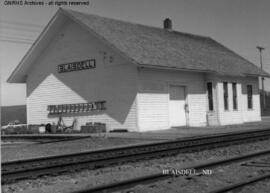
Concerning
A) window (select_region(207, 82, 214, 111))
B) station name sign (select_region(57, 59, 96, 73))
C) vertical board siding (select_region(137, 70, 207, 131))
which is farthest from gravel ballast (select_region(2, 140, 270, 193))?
window (select_region(207, 82, 214, 111))

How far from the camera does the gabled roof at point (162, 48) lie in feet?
73.2

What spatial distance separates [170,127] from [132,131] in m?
2.65

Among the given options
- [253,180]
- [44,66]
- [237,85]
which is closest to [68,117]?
[44,66]

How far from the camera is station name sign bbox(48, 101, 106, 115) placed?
23.0m

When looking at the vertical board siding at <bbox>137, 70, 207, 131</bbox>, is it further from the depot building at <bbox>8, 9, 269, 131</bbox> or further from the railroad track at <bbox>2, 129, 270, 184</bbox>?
the railroad track at <bbox>2, 129, 270, 184</bbox>

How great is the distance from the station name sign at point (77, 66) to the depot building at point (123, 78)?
0.05 metres

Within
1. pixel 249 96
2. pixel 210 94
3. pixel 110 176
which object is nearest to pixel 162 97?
pixel 210 94

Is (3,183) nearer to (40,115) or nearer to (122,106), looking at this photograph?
(122,106)

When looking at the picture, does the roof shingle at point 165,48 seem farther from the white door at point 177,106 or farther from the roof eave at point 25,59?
the white door at point 177,106

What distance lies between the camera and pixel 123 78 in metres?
22.0

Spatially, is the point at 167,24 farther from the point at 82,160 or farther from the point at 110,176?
the point at 110,176

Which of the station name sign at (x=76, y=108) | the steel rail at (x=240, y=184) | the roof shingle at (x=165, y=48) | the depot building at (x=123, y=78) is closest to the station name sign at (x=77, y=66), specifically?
the depot building at (x=123, y=78)

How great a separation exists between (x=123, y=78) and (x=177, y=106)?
3.89 meters

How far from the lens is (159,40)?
27.1m
